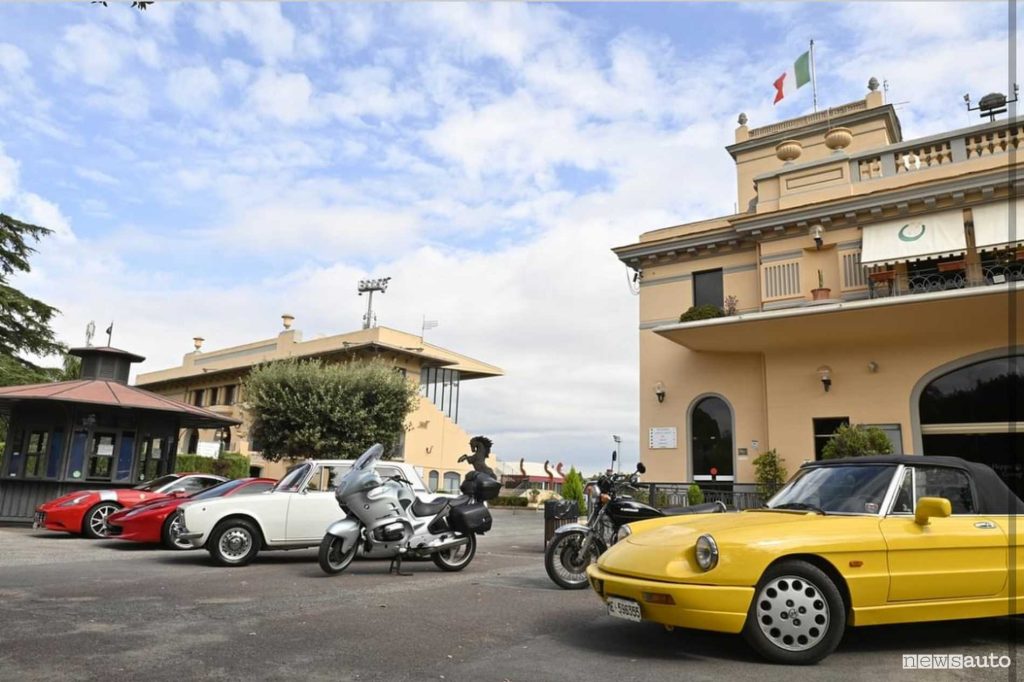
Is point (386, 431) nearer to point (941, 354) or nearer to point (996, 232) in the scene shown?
point (941, 354)

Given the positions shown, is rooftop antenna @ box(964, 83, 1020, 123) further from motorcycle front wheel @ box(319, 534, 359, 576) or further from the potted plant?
motorcycle front wheel @ box(319, 534, 359, 576)

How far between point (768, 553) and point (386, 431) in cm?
2167

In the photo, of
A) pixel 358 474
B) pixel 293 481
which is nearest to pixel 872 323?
pixel 358 474

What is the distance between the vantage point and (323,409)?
24.1 m

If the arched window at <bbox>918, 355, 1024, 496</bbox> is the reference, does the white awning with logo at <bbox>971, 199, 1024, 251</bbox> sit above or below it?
above

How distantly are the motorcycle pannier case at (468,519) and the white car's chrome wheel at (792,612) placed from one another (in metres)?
5.01

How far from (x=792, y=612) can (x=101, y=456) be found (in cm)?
1791

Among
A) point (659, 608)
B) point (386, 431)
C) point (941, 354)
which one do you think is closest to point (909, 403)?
point (941, 354)

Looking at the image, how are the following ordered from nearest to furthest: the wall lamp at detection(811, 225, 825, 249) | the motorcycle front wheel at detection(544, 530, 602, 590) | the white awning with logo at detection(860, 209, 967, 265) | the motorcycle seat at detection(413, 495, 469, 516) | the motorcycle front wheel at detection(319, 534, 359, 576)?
the motorcycle front wheel at detection(544, 530, 602, 590) → the motorcycle front wheel at detection(319, 534, 359, 576) → the motorcycle seat at detection(413, 495, 469, 516) → the white awning with logo at detection(860, 209, 967, 265) → the wall lamp at detection(811, 225, 825, 249)

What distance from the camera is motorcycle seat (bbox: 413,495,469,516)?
9.09 metres

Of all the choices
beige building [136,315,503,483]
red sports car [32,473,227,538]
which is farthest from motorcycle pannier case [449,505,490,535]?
beige building [136,315,503,483]

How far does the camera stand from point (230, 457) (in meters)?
30.9

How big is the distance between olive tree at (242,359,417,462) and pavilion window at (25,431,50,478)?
7.95 meters

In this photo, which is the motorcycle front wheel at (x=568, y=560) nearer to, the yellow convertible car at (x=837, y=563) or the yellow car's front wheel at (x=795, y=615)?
the yellow convertible car at (x=837, y=563)
